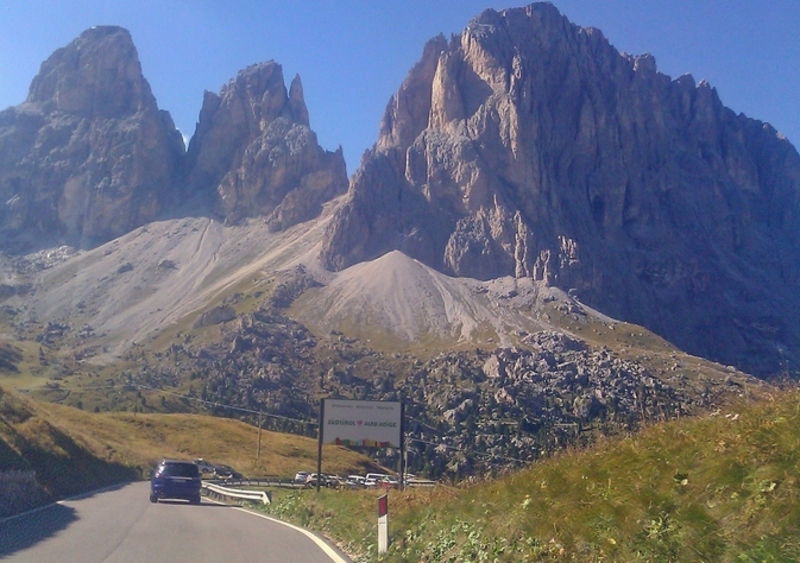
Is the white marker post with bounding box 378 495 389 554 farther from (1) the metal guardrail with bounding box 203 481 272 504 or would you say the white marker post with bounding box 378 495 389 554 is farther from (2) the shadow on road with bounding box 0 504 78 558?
(1) the metal guardrail with bounding box 203 481 272 504

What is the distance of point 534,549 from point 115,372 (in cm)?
15007

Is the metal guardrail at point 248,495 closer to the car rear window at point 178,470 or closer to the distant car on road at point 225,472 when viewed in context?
the car rear window at point 178,470

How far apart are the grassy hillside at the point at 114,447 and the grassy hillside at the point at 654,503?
14.0m

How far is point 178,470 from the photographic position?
31938 millimetres

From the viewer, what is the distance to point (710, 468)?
8.26 meters

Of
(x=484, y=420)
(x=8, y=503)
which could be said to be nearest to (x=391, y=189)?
(x=484, y=420)

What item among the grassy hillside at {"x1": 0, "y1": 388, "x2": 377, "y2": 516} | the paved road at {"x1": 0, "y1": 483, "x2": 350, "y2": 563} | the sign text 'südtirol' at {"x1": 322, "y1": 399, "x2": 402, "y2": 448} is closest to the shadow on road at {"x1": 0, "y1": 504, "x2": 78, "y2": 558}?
the paved road at {"x1": 0, "y1": 483, "x2": 350, "y2": 563}

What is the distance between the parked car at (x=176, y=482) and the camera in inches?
1219

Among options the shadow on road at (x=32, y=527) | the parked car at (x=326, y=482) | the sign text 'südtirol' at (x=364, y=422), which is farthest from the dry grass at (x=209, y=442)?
the shadow on road at (x=32, y=527)

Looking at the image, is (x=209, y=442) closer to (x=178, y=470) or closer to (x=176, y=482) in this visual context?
(x=178, y=470)

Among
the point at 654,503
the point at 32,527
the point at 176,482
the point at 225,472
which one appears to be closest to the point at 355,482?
the point at 176,482

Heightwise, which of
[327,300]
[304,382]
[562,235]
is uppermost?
[562,235]

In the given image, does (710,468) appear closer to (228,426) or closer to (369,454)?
(369,454)

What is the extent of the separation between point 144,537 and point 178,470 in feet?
48.7
